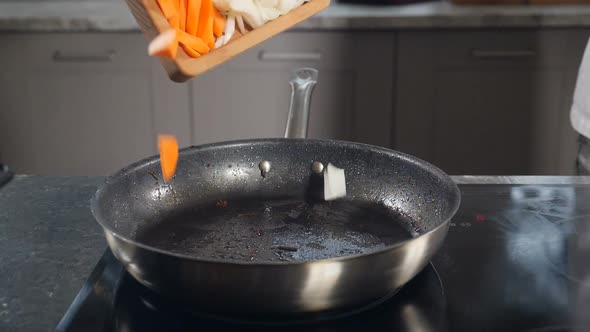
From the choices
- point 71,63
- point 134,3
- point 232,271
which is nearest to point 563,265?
point 232,271

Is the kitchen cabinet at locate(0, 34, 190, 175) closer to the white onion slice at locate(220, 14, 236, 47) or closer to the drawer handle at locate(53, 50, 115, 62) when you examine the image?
the drawer handle at locate(53, 50, 115, 62)

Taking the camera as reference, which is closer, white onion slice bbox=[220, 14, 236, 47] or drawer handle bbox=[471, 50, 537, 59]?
white onion slice bbox=[220, 14, 236, 47]

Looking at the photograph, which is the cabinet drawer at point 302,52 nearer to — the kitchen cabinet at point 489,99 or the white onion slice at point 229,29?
the kitchen cabinet at point 489,99

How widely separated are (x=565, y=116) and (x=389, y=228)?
4.66 feet

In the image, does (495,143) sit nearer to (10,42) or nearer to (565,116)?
(565,116)

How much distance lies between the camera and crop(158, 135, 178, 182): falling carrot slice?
0.84m

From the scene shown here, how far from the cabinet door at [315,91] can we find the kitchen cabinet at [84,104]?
0.31 ft

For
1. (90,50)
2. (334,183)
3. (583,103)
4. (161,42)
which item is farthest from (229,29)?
(90,50)

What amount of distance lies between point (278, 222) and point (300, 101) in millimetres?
164

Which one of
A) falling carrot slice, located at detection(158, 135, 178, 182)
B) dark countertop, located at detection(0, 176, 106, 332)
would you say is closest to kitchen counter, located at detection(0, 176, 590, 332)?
dark countertop, located at detection(0, 176, 106, 332)

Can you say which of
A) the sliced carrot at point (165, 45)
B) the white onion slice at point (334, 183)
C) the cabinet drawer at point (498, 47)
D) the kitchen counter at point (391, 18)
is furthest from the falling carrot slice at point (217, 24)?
the cabinet drawer at point (498, 47)

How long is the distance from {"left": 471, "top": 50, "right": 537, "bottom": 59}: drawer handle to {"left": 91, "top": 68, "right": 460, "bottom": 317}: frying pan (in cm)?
119

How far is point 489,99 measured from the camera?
2092mm

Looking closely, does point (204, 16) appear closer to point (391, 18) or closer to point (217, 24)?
point (217, 24)
